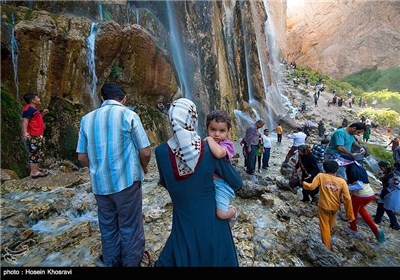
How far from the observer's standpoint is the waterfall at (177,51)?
1188 centimetres

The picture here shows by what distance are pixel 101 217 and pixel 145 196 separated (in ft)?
9.61

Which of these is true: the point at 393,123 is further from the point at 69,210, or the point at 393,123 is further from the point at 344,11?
the point at 344,11

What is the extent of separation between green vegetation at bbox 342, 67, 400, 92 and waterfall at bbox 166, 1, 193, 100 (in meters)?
37.4

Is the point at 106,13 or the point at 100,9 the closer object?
the point at 100,9

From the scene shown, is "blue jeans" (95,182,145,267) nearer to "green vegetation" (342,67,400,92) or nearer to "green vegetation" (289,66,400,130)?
"green vegetation" (289,66,400,130)

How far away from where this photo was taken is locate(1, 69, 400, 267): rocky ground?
3143mm

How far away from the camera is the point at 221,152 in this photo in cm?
168

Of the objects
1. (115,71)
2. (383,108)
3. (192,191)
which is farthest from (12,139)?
(383,108)

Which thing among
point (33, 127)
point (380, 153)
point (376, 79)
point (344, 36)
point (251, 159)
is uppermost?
point (344, 36)

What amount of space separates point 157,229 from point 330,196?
2.55 meters

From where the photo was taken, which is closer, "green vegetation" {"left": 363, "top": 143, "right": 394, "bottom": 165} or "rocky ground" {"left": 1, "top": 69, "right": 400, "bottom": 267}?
"rocky ground" {"left": 1, "top": 69, "right": 400, "bottom": 267}

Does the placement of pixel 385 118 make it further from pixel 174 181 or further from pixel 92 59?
pixel 174 181

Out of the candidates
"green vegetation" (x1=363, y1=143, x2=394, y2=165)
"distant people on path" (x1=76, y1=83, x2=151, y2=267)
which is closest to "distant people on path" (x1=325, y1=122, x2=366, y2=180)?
"distant people on path" (x1=76, y1=83, x2=151, y2=267)

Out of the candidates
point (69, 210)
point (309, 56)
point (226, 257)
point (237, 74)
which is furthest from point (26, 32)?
point (309, 56)
